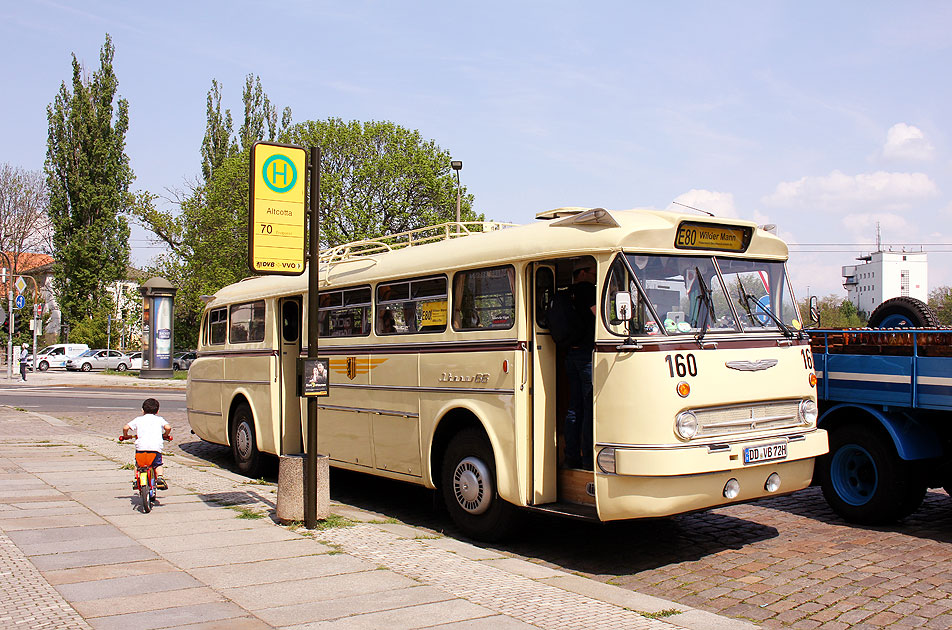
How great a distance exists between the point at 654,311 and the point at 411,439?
10.7 ft

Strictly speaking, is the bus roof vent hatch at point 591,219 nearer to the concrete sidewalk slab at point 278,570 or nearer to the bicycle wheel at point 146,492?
the concrete sidewalk slab at point 278,570

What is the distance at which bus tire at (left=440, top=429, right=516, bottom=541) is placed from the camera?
811 cm

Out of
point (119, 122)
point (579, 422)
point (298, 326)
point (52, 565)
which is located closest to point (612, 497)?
point (579, 422)

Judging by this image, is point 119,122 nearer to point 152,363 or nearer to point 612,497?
point 152,363

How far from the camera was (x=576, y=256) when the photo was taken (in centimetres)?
749

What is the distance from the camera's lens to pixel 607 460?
700cm

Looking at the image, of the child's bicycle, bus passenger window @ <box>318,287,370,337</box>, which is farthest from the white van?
the child's bicycle

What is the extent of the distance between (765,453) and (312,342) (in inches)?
171

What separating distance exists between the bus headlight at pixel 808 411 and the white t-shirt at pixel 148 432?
6570 millimetres

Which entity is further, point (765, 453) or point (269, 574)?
point (765, 453)

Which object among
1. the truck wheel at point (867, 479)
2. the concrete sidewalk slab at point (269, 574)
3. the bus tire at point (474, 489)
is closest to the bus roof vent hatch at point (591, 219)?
the bus tire at point (474, 489)

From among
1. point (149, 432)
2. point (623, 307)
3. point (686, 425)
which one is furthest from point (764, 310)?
point (149, 432)

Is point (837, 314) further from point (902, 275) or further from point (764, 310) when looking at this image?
point (764, 310)

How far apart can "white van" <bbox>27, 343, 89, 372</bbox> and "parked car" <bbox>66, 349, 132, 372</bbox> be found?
39 cm
